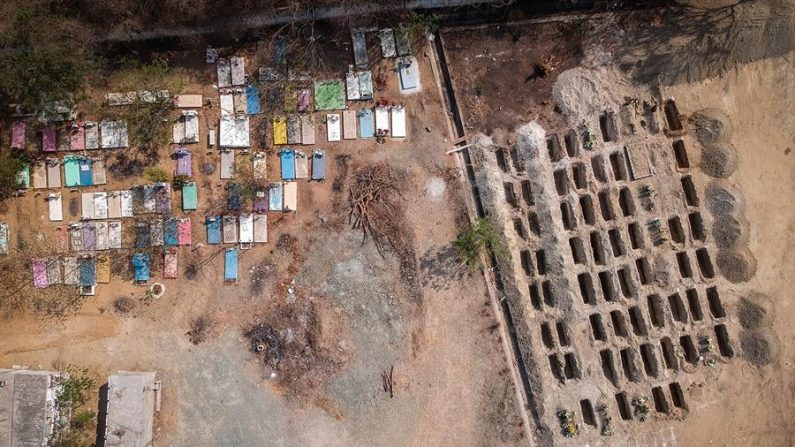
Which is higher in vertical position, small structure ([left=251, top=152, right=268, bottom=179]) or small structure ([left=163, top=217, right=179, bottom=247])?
small structure ([left=251, top=152, right=268, bottom=179])

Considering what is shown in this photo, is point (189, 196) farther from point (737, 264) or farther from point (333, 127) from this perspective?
point (737, 264)

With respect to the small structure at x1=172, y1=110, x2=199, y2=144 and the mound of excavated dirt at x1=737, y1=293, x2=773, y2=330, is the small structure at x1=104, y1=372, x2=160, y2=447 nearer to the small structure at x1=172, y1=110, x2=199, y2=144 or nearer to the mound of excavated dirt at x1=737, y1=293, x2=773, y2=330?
the small structure at x1=172, y1=110, x2=199, y2=144

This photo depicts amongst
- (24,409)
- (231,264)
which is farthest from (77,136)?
(24,409)

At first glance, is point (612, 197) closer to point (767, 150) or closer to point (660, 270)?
point (660, 270)

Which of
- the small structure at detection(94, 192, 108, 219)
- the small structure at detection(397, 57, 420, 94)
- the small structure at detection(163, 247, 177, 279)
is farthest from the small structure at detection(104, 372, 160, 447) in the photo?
the small structure at detection(397, 57, 420, 94)

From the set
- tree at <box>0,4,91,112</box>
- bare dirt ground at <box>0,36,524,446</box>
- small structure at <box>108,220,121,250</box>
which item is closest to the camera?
tree at <box>0,4,91,112</box>

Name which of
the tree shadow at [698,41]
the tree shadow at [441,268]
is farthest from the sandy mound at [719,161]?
the tree shadow at [441,268]
